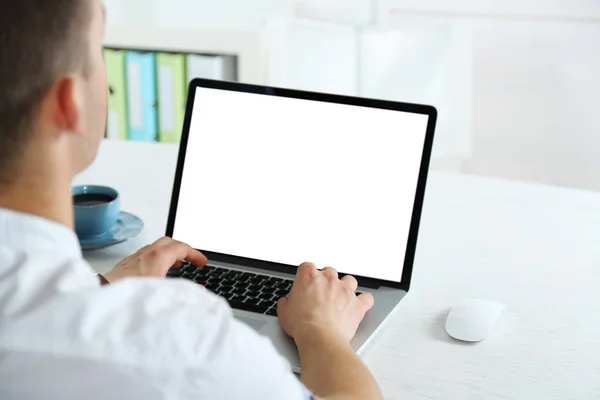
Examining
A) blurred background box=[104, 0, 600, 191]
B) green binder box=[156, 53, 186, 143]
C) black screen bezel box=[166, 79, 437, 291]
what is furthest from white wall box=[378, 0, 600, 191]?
black screen bezel box=[166, 79, 437, 291]

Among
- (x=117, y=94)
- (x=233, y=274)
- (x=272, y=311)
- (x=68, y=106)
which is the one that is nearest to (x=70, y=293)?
(x=68, y=106)

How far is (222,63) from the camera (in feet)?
9.55

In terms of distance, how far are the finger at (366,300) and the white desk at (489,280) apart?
4cm

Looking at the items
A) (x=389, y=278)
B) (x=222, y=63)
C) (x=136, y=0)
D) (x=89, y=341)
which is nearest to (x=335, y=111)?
(x=389, y=278)

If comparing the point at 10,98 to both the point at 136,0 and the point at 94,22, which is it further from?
the point at 136,0

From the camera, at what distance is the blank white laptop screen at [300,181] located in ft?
3.89

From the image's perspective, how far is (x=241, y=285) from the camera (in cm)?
117

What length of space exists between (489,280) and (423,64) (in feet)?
4.66

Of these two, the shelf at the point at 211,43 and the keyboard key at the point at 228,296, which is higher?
the shelf at the point at 211,43

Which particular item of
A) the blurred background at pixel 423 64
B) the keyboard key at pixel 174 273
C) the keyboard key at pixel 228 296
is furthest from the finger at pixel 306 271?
the blurred background at pixel 423 64

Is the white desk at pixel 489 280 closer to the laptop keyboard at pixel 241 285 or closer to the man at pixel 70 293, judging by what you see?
the laptop keyboard at pixel 241 285

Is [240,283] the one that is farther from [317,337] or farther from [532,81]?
[532,81]

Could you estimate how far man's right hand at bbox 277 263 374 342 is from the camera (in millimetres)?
984

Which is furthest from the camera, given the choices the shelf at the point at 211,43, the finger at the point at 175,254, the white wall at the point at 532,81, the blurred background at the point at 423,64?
the shelf at the point at 211,43
